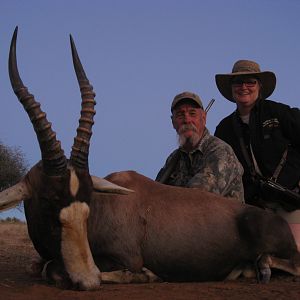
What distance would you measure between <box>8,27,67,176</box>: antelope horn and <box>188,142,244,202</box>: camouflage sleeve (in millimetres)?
2030

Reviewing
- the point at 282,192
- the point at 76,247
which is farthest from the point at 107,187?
the point at 282,192

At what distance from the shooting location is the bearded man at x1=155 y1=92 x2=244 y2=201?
22.9ft

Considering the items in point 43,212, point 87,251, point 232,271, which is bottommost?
point 232,271

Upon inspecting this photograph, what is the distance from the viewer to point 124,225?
19.3 feet

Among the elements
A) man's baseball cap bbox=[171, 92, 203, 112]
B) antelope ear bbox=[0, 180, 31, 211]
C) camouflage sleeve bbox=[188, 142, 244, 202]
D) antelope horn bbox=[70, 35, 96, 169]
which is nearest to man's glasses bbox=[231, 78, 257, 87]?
man's baseball cap bbox=[171, 92, 203, 112]

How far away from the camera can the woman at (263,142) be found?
775cm

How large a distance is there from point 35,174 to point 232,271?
7.77 ft

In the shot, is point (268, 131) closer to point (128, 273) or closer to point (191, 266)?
point (191, 266)

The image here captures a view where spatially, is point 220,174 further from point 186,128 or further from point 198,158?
point 186,128

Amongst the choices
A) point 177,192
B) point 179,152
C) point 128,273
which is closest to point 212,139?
point 179,152

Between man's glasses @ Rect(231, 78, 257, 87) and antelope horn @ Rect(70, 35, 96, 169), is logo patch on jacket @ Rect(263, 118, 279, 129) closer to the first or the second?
man's glasses @ Rect(231, 78, 257, 87)

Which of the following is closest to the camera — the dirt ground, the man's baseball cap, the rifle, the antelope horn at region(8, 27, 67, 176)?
the dirt ground

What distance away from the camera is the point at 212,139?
7.50 metres

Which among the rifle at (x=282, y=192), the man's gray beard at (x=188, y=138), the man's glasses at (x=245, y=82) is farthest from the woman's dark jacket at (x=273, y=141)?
the man's gray beard at (x=188, y=138)
